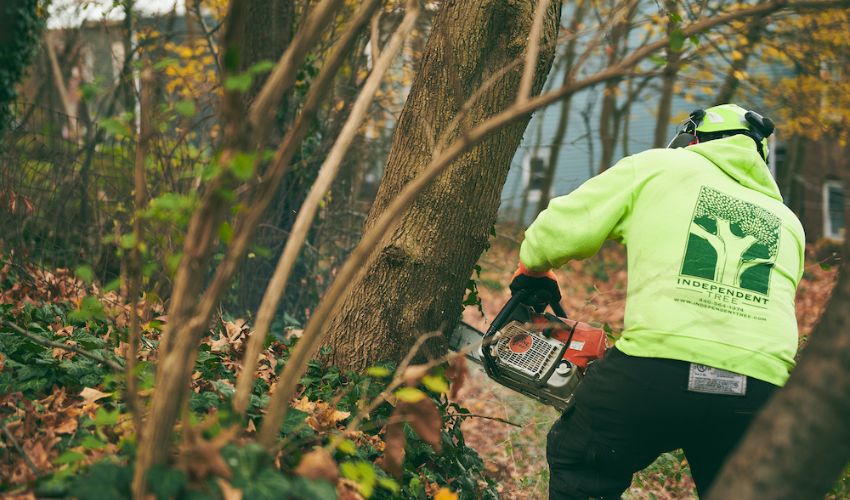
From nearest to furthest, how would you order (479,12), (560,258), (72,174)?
(560,258), (479,12), (72,174)

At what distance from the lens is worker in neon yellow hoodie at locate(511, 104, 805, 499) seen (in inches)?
106

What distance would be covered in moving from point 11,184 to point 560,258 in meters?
4.24

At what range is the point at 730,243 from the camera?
2805 mm

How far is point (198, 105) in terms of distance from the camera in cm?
760

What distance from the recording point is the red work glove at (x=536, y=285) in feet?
11.1

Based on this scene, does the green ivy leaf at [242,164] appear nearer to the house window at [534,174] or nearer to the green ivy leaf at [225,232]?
the green ivy leaf at [225,232]

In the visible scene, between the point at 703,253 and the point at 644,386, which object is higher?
the point at 703,253

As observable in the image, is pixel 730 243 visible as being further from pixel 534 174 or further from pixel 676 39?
pixel 534 174

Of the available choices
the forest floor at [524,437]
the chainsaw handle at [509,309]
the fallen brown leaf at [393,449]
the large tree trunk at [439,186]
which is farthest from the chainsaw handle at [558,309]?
the fallen brown leaf at [393,449]

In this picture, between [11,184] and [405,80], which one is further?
[405,80]

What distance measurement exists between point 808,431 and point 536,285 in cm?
186

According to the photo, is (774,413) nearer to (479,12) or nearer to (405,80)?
(479,12)

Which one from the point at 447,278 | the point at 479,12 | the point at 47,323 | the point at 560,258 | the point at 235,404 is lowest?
the point at 47,323

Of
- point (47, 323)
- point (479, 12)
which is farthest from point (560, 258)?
point (47, 323)
